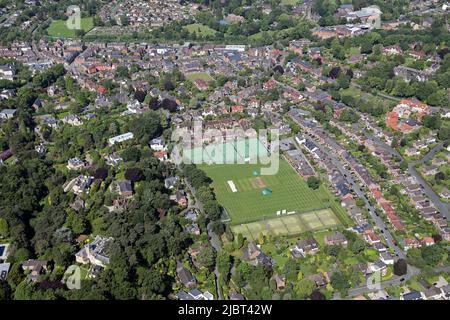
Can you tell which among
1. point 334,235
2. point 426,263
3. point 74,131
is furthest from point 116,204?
point 426,263

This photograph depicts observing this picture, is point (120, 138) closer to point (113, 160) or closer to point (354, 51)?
point (113, 160)

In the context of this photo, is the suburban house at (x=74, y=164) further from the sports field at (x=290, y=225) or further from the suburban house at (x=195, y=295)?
the suburban house at (x=195, y=295)

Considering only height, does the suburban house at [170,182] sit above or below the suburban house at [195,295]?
below

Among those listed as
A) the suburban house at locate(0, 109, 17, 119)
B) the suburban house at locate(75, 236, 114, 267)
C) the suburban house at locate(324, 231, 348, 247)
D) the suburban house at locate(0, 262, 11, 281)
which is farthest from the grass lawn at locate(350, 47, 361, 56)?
the suburban house at locate(0, 262, 11, 281)

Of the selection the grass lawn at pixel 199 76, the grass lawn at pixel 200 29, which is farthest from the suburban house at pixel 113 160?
the grass lawn at pixel 200 29

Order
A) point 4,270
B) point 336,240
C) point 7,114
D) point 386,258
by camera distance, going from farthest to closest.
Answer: point 7,114 < point 336,240 < point 386,258 < point 4,270

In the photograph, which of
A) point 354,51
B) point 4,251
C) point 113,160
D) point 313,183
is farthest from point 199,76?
point 4,251

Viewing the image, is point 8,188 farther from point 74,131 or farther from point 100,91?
point 100,91
